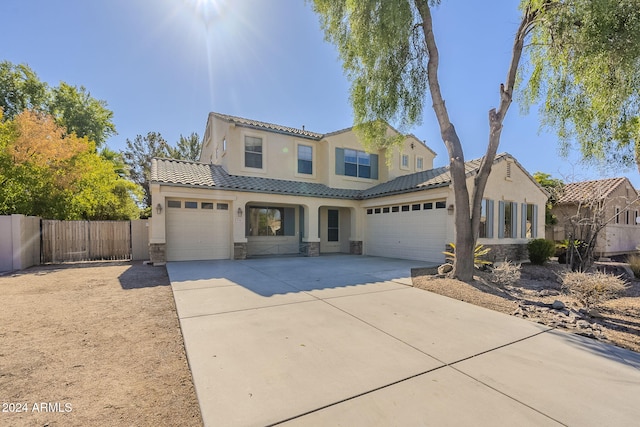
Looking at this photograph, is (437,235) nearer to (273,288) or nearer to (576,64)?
(576,64)

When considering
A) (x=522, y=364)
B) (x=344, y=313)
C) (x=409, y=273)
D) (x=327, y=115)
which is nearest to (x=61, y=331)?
(x=344, y=313)

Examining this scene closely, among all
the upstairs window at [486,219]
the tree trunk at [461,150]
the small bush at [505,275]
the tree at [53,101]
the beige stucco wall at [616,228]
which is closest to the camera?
the tree trunk at [461,150]

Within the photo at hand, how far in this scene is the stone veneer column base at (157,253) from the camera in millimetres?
10922

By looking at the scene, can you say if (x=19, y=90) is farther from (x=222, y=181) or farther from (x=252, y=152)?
(x=222, y=181)

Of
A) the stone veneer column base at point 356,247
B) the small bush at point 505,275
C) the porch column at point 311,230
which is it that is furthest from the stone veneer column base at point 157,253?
the small bush at point 505,275

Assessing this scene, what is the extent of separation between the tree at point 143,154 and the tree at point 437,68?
2579 cm

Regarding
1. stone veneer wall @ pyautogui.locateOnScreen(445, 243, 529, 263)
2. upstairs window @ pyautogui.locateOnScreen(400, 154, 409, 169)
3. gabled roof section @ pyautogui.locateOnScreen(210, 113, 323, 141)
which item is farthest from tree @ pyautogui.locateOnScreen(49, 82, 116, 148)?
stone veneer wall @ pyautogui.locateOnScreen(445, 243, 529, 263)

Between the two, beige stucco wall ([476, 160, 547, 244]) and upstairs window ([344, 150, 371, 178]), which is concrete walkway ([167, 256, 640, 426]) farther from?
upstairs window ([344, 150, 371, 178])

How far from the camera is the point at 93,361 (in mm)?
3377

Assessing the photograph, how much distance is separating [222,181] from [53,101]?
21084 mm

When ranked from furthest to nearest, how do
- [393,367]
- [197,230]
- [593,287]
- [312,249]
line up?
[312,249], [197,230], [593,287], [393,367]

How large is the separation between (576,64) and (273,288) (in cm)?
871

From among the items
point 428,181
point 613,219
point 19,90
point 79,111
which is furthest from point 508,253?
point 19,90

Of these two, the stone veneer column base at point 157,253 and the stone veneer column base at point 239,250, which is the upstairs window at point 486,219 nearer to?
the stone veneer column base at point 239,250
